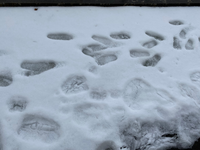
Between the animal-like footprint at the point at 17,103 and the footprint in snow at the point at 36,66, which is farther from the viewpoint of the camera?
the footprint in snow at the point at 36,66

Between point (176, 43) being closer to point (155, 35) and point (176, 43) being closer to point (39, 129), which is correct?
point (155, 35)

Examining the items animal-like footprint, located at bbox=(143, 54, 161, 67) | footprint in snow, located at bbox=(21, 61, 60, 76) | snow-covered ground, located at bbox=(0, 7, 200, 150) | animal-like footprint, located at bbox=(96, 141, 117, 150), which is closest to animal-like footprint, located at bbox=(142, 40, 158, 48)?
snow-covered ground, located at bbox=(0, 7, 200, 150)

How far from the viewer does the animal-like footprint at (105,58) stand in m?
1.29

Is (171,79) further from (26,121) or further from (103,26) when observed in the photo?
(26,121)

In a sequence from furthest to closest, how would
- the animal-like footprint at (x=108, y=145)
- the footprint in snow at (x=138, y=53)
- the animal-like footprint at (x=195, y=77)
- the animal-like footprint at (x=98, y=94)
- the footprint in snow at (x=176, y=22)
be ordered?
1. the footprint in snow at (x=176, y=22)
2. the footprint in snow at (x=138, y=53)
3. the animal-like footprint at (x=195, y=77)
4. the animal-like footprint at (x=98, y=94)
5. the animal-like footprint at (x=108, y=145)

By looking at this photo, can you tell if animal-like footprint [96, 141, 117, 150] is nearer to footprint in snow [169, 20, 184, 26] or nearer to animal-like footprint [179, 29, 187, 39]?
animal-like footprint [179, 29, 187, 39]

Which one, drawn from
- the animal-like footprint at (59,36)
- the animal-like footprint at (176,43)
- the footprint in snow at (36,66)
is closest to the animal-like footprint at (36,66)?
the footprint in snow at (36,66)

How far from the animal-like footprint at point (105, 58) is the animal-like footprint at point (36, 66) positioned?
1.11 feet

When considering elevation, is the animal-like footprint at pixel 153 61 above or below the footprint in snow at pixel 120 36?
below

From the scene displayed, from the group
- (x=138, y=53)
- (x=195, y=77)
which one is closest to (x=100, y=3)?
(x=138, y=53)

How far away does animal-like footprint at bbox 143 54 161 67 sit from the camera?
1.31m

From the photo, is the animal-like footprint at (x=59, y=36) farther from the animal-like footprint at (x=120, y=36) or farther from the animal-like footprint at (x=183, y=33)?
the animal-like footprint at (x=183, y=33)

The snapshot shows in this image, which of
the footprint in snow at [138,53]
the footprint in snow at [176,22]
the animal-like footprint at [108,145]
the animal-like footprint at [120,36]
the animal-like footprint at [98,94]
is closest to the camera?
the animal-like footprint at [108,145]

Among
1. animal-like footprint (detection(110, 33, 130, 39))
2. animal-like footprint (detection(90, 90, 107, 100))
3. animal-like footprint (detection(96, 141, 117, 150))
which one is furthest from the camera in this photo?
animal-like footprint (detection(110, 33, 130, 39))
